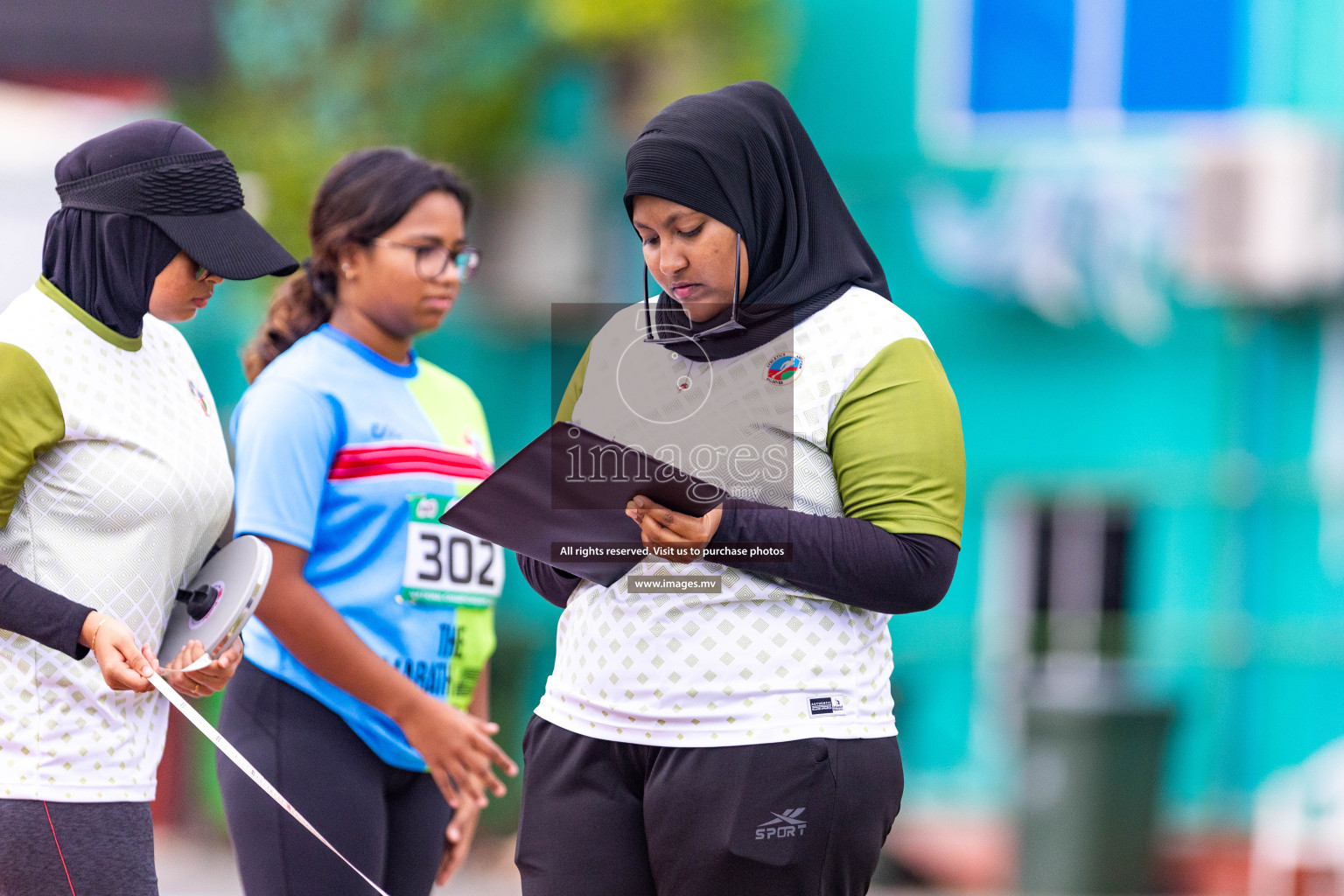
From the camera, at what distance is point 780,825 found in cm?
221

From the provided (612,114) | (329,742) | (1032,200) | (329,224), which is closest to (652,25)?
(612,114)

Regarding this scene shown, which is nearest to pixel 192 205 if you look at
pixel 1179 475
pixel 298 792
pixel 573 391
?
pixel 573 391

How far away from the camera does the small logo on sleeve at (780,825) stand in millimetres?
2203

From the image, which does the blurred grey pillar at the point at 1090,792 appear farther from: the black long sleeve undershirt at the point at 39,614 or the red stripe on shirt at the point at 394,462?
the black long sleeve undershirt at the point at 39,614

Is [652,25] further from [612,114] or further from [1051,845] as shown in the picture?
[1051,845]

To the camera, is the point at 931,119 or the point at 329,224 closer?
the point at 329,224

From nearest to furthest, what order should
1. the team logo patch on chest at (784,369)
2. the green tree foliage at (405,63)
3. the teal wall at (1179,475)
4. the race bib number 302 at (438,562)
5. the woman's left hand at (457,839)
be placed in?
the team logo patch on chest at (784,369) < the race bib number 302 at (438,562) < the woman's left hand at (457,839) < the green tree foliage at (405,63) < the teal wall at (1179,475)

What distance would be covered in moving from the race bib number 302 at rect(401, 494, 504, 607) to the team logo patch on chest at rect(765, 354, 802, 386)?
93 centimetres

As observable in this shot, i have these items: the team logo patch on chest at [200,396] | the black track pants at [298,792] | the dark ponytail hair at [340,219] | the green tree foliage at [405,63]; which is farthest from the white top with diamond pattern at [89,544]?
the green tree foliage at [405,63]

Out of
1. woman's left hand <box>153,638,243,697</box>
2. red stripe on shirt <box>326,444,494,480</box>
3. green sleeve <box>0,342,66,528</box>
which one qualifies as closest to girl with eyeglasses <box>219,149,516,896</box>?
red stripe on shirt <box>326,444,494,480</box>

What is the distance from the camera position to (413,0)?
9.84m

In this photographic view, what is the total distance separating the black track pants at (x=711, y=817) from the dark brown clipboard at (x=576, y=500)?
272mm

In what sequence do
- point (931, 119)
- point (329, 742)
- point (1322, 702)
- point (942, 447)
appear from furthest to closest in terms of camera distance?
point (931, 119)
point (1322, 702)
point (329, 742)
point (942, 447)

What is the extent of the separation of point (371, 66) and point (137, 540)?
7.76 metres
